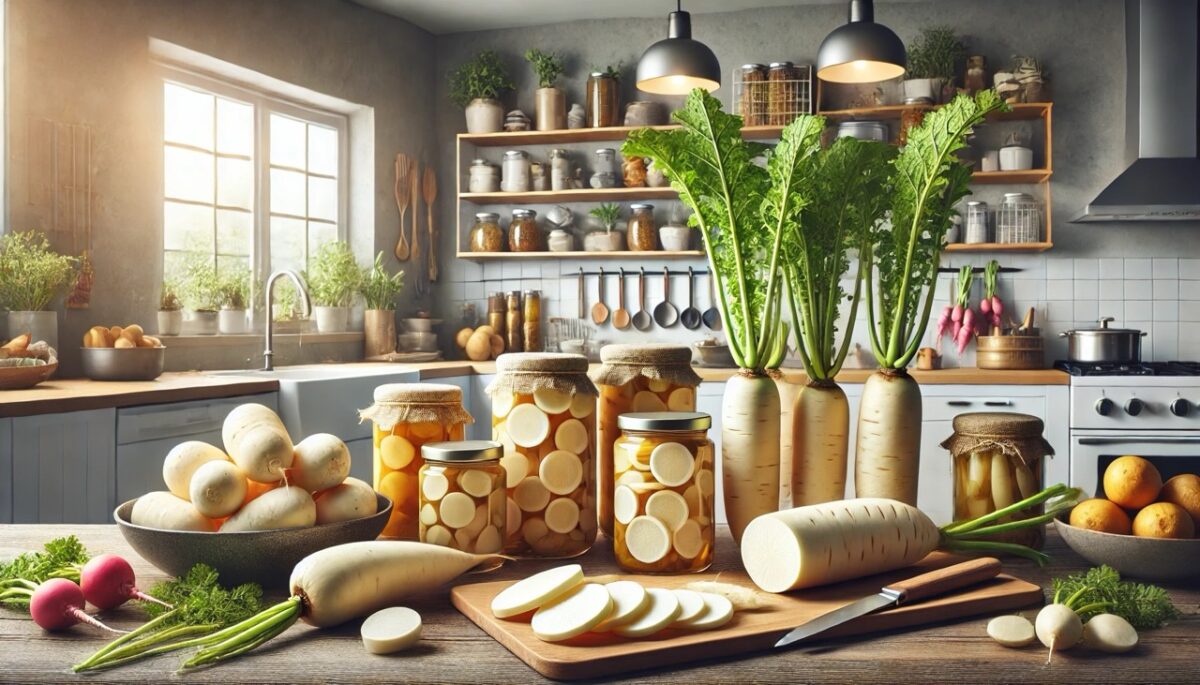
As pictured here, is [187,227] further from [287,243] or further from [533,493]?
[533,493]

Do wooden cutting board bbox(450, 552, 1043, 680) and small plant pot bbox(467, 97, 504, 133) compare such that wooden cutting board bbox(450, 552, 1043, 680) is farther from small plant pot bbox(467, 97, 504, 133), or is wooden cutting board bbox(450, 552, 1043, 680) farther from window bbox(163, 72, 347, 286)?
small plant pot bbox(467, 97, 504, 133)

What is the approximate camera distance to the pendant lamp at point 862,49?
11.4ft

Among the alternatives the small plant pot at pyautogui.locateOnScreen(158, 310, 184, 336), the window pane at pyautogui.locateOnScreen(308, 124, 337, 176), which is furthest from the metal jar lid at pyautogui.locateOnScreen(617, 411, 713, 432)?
the window pane at pyautogui.locateOnScreen(308, 124, 337, 176)

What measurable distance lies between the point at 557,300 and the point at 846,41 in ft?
8.04

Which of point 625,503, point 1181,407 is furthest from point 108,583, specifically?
point 1181,407

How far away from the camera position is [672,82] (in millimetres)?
3715

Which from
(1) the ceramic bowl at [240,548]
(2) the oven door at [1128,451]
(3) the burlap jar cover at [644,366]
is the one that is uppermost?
(3) the burlap jar cover at [644,366]

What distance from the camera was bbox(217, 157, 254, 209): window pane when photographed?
175 inches

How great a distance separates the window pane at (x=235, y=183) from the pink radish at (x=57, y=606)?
3.74 meters

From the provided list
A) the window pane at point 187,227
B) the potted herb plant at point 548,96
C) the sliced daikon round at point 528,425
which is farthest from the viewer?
the potted herb plant at point 548,96

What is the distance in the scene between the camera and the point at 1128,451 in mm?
4219

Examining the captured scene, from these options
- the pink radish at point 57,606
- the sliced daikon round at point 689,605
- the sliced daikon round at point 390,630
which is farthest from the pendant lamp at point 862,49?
the pink radish at point 57,606

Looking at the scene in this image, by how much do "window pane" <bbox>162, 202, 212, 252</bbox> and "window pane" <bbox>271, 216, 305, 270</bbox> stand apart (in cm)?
46

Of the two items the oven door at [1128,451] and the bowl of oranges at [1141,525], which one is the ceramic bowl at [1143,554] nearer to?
the bowl of oranges at [1141,525]
